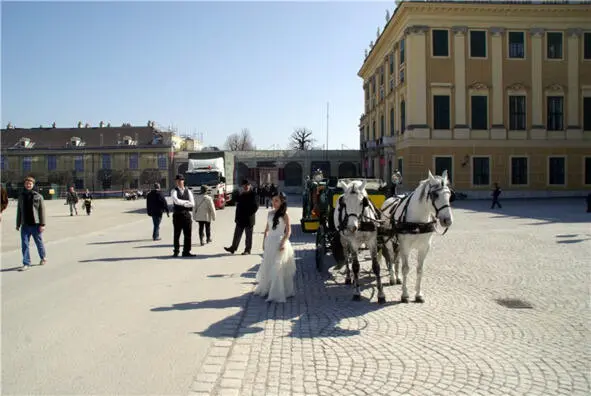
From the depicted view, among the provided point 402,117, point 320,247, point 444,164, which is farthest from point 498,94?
point 320,247

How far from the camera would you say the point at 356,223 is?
7406mm

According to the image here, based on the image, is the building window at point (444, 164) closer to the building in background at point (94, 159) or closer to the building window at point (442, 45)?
the building window at point (442, 45)

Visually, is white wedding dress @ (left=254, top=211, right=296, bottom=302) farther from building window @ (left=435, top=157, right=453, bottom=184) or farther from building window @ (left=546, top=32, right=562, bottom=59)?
building window @ (left=546, top=32, right=562, bottom=59)

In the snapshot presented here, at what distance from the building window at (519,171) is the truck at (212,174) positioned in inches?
918

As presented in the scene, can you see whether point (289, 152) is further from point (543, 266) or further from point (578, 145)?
point (543, 266)

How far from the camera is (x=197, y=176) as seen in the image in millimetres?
34125

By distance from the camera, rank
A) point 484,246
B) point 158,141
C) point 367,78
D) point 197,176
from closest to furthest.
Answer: point 484,246 < point 197,176 < point 367,78 < point 158,141

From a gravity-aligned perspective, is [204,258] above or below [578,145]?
below

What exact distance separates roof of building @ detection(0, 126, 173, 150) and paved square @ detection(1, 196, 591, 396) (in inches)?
2916

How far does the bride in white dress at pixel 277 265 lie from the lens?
26.1 ft

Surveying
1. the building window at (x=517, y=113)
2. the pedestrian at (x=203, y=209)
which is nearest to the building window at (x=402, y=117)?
the building window at (x=517, y=113)

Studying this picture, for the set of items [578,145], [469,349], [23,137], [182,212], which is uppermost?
[23,137]

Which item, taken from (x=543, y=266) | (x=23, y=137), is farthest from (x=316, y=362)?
(x=23, y=137)

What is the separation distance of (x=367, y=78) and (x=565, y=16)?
24.1 m
